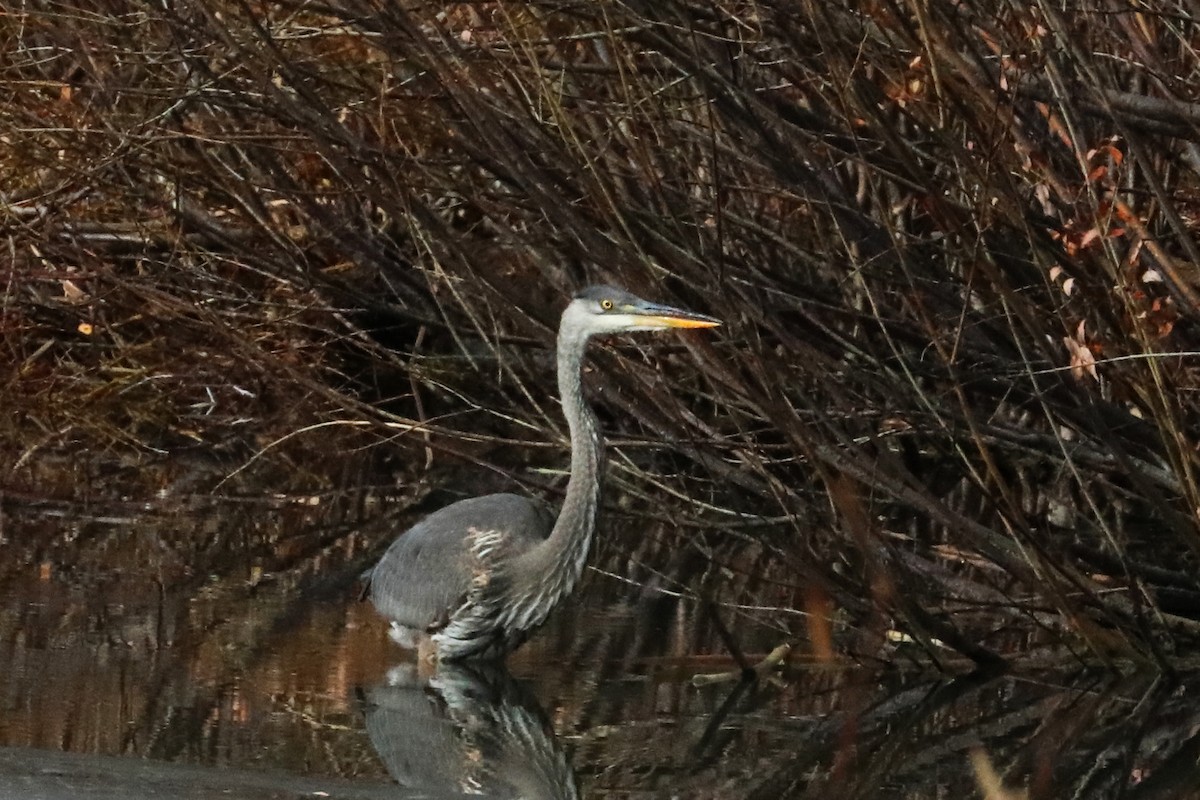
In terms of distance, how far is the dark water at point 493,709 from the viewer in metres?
5.91

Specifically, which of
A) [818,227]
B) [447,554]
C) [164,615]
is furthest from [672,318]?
[164,615]

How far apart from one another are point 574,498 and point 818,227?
1.50m

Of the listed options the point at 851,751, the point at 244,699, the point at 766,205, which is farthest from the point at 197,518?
the point at 851,751

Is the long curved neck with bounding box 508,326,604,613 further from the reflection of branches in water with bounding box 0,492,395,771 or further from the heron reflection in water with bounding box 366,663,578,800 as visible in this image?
the reflection of branches in water with bounding box 0,492,395,771

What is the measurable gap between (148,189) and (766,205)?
3.57 m

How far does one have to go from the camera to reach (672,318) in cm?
742

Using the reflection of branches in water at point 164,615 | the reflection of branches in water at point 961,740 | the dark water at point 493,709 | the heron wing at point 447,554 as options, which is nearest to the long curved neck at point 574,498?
the heron wing at point 447,554

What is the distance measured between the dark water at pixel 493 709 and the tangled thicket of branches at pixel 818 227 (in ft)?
1.18

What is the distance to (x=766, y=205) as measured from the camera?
10.3 metres

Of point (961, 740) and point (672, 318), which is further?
point (672, 318)

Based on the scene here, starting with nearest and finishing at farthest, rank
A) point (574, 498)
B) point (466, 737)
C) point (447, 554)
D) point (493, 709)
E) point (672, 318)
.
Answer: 1. point (466, 737)
2. point (493, 709)
3. point (672, 318)
4. point (574, 498)
5. point (447, 554)

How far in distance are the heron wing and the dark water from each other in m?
0.19

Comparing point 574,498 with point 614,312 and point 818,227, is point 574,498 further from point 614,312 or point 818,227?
point 818,227

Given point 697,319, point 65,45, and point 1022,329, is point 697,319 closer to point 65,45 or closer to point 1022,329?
point 1022,329
